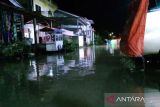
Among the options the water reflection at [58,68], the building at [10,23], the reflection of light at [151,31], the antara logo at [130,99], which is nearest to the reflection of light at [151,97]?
the antara logo at [130,99]

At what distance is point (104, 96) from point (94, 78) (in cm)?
379

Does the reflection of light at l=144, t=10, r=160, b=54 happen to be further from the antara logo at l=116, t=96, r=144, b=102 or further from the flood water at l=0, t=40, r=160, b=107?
the antara logo at l=116, t=96, r=144, b=102

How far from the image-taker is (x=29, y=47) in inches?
1101

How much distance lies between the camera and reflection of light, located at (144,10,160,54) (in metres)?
10.8

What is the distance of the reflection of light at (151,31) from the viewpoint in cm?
1079

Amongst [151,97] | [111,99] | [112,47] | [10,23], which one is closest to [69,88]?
[111,99]

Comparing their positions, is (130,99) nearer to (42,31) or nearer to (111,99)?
(111,99)

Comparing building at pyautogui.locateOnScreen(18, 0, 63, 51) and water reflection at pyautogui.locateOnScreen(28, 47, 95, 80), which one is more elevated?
building at pyautogui.locateOnScreen(18, 0, 63, 51)

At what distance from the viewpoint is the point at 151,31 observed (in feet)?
35.5

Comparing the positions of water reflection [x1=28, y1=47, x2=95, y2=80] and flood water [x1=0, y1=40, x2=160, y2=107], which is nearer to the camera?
flood water [x1=0, y1=40, x2=160, y2=107]

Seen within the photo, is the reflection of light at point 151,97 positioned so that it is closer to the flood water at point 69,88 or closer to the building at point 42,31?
the flood water at point 69,88

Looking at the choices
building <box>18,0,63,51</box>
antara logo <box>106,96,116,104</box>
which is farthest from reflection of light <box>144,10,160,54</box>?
building <box>18,0,63,51</box>

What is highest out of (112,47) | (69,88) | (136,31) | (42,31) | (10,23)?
(10,23)

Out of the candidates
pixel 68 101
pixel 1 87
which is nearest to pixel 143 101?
pixel 68 101
